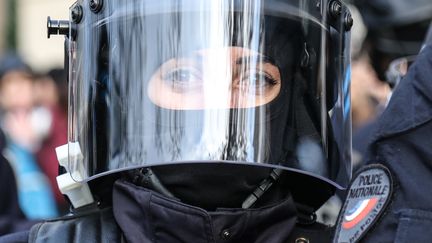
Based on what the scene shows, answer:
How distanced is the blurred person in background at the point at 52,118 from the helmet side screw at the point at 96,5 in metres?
2.61

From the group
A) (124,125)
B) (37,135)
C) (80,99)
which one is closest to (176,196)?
(124,125)

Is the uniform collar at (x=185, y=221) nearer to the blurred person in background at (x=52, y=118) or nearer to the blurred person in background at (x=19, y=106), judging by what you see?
the blurred person in background at (x=52, y=118)

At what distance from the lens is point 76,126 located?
229 cm

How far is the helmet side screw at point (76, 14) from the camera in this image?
2.33 m

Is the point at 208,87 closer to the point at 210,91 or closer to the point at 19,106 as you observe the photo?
the point at 210,91

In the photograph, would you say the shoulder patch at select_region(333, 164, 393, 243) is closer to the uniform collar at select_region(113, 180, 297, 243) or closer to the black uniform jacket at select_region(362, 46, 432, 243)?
the black uniform jacket at select_region(362, 46, 432, 243)

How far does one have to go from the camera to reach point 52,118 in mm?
5461

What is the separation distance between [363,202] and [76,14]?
0.78m

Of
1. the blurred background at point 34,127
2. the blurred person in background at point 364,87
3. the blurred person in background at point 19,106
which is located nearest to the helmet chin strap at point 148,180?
the blurred background at point 34,127

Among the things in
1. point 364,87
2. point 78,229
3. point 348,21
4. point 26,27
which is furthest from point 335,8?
point 26,27

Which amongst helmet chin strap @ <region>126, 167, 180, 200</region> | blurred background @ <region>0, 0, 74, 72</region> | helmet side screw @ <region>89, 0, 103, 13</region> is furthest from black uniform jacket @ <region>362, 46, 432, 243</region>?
blurred background @ <region>0, 0, 74, 72</region>

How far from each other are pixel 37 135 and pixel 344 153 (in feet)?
11.3

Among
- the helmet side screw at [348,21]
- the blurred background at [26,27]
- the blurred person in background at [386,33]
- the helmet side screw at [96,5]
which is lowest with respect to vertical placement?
the blurred background at [26,27]

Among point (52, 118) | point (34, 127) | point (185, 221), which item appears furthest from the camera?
point (34, 127)
